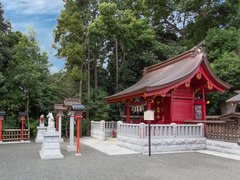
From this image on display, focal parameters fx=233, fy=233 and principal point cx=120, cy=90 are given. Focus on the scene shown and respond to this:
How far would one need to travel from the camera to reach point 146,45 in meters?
18.3

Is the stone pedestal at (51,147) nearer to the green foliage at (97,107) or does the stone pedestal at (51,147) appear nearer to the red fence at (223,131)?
the red fence at (223,131)

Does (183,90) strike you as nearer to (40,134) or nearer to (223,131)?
(223,131)

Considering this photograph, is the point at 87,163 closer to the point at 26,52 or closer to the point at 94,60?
the point at 26,52

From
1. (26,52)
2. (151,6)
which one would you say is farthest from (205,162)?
(151,6)

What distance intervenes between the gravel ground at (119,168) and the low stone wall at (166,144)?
0.87m

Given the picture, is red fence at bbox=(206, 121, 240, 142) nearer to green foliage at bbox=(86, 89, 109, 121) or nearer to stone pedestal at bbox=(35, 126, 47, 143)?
green foliage at bbox=(86, 89, 109, 121)

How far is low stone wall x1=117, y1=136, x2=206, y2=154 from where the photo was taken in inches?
353

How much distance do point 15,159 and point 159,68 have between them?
9517 mm

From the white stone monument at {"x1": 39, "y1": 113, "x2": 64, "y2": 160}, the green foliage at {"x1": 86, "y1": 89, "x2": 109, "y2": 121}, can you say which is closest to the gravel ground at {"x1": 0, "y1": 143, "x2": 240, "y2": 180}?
the white stone monument at {"x1": 39, "y1": 113, "x2": 64, "y2": 160}

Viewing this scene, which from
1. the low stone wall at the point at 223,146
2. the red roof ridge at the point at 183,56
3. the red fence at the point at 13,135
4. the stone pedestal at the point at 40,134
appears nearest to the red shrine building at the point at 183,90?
the red roof ridge at the point at 183,56

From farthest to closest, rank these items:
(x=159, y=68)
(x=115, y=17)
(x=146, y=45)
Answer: (x=146, y=45)
(x=115, y=17)
(x=159, y=68)

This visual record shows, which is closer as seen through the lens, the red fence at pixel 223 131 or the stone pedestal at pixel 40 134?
the red fence at pixel 223 131

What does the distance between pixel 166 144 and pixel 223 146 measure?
2150 millimetres

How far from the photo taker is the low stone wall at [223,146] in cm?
846
